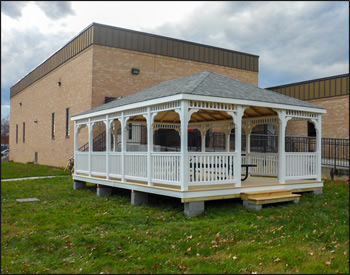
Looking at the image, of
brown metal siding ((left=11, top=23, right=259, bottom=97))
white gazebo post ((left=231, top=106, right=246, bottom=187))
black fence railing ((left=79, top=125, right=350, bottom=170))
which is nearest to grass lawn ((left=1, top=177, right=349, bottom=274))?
white gazebo post ((left=231, top=106, right=246, bottom=187))

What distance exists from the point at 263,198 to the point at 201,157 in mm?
2013

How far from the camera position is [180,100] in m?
9.70

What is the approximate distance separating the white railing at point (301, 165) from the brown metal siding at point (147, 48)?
13.6m

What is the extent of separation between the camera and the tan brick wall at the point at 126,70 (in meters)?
21.5

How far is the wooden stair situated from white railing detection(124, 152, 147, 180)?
2.92m

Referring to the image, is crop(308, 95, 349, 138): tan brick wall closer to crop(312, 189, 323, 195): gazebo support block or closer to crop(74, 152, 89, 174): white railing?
crop(312, 189, 323, 195): gazebo support block

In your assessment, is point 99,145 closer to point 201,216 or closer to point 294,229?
point 201,216

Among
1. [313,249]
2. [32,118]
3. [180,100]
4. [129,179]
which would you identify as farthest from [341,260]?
[32,118]

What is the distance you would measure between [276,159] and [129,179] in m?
5.33

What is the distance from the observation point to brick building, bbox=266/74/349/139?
73.8ft

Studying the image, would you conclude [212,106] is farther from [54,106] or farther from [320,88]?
[54,106]

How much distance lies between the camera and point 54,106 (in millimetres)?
27500

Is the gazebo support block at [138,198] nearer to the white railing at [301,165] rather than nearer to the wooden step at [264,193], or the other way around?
the wooden step at [264,193]

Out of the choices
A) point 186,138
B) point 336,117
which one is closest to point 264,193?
point 186,138
